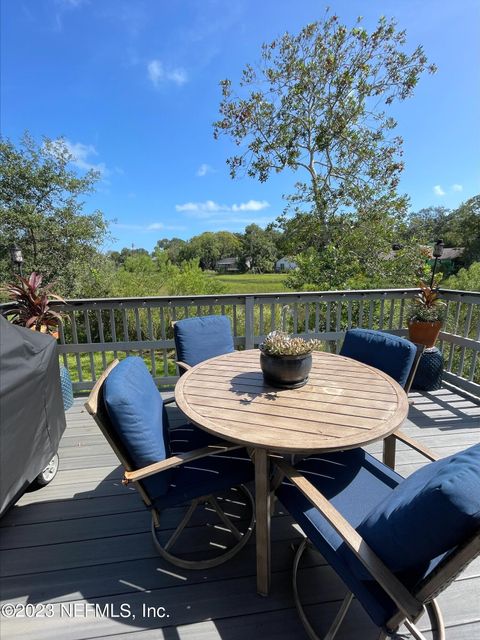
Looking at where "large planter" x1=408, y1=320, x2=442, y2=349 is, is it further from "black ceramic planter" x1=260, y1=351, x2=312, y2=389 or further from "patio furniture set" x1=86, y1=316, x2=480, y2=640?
"black ceramic planter" x1=260, y1=351, x2=312, y2=389

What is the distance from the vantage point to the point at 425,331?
11.0ft

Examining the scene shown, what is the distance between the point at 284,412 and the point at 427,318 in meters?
2.70

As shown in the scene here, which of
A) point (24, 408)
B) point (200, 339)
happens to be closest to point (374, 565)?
point (24, 408)

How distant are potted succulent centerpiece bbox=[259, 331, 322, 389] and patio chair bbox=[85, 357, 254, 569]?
44cm

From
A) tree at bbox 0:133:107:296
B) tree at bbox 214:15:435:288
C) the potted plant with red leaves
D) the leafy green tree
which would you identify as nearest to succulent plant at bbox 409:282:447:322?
the potted plant with red leaves

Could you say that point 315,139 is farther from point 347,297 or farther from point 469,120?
point 347,297

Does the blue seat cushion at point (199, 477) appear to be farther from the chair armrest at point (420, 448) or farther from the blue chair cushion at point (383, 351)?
the blue chair cushion at point (383, 351)

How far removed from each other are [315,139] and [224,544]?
8430 mm

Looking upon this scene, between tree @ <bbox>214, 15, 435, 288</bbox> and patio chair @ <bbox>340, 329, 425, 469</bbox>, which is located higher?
tree @ <bbox>214, 15, 435, 288</bbox>

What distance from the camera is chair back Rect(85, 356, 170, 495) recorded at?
4.14 ft

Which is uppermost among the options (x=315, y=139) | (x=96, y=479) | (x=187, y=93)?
(x=187, y=93)

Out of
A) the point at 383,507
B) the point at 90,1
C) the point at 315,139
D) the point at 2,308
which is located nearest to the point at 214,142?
the point at 315,139

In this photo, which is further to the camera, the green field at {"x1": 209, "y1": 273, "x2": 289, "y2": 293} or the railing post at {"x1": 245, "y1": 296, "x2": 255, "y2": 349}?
the green field at {"x1": 209, "y1": 273, "x2": 289, "y2": 293}

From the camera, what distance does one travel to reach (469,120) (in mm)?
7176
